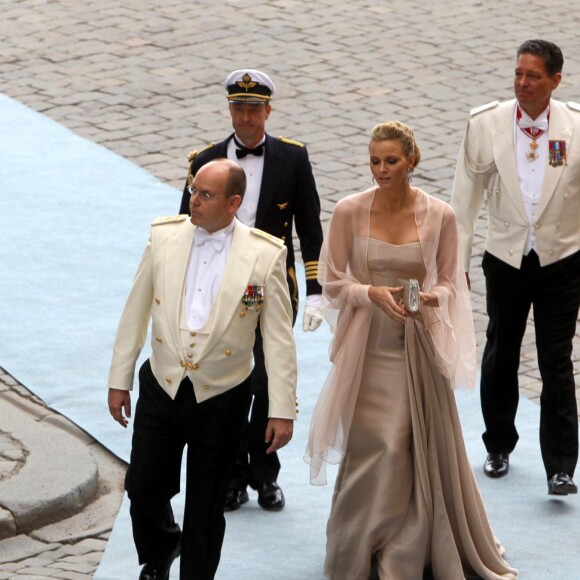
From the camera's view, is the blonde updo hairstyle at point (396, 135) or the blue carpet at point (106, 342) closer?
the blonde updo hairstyle at point (396, 135)

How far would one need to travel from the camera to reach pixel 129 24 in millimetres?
14109

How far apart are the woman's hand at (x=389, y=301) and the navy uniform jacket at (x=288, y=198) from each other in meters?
0.70

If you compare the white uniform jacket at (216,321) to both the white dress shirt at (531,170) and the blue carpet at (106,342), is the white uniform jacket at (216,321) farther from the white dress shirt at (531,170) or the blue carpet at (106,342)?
the white dress shirt at (531,170)

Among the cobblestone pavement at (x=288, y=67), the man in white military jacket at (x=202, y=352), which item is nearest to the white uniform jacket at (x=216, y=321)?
the man in white military jacket at (x=202, y=352)

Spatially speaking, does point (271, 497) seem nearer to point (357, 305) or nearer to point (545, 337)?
point (357, 305)

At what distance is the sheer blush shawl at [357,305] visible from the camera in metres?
5.52

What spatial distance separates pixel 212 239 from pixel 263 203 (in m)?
0.96

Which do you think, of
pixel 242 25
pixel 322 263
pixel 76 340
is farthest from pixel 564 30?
pixel 322 263

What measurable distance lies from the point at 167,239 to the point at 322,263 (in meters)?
0.72

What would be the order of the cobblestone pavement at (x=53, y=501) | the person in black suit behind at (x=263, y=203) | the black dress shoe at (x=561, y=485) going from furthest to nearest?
the black dress shoe at (x=561, y=485) → the person in black suit behind at (x=263, y=203) → the cobblestone pavement at (x=53, y=501)

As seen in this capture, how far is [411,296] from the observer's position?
17.4 ft

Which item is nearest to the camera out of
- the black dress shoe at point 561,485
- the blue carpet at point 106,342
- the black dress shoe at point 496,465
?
the blue carpet at point 106,342

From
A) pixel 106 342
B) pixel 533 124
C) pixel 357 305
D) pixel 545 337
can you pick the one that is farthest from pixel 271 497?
pixel 106 342

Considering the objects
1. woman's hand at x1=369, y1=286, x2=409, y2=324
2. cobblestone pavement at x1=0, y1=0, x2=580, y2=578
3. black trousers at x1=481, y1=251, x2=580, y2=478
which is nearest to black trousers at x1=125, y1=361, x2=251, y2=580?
woman's hand at x1=369, y1=286, x2=409, y2=324
